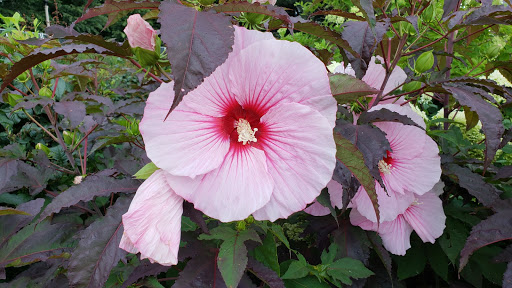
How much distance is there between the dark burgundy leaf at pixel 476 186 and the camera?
978 millimetres

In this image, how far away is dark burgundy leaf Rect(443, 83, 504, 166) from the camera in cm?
73

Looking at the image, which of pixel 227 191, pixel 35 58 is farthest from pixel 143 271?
pixel 35 58

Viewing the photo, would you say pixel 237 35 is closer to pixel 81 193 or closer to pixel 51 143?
pixel 81 193

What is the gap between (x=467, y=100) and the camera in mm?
764

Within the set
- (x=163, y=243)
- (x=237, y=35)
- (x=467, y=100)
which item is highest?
(x=237, y=35)

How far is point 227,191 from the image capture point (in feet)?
1.90

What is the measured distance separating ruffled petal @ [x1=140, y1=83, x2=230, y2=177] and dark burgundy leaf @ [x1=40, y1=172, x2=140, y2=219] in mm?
318

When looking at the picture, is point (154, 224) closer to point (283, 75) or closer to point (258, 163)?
point (258, 163)

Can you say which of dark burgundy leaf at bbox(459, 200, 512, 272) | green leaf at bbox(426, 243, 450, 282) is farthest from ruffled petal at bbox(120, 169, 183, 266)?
green leaf at bbox(426, 243, 450, 282)

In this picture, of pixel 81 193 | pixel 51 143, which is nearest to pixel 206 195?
pixel 81 193

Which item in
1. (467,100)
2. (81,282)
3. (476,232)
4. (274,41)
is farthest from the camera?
(476,232)

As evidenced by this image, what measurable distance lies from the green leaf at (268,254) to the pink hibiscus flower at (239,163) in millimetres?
295

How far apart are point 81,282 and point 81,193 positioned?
0.24 m

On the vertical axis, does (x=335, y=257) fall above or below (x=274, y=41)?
below
